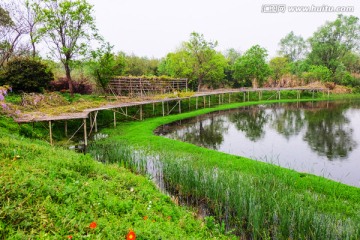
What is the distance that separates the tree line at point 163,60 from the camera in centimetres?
1697

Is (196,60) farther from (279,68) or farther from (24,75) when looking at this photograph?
(279,68)

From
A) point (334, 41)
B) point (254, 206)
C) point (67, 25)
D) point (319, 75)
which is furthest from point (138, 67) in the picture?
point (334, 41)

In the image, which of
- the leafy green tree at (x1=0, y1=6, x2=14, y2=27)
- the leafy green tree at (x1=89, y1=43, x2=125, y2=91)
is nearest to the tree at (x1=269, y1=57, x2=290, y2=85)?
the leafy green tree at (x1=89, y1=43, x2=125, y2=91)

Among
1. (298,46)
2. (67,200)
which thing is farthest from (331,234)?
(298,46)

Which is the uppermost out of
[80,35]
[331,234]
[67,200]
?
[80,35]

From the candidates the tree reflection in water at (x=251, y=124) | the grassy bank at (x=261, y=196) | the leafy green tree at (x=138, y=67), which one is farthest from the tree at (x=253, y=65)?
the grassy bank at (x=261, y=196)

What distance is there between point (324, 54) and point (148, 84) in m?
36.5

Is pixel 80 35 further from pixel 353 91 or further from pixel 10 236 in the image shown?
pixel 353 91

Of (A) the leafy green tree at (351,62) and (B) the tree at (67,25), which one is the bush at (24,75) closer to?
(B) the tree at (67,25)

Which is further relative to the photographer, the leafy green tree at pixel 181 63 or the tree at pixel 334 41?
the tree at pixel 334 41

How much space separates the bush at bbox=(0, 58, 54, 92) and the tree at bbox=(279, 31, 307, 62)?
202 ft

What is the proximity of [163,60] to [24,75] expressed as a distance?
25.2 meters

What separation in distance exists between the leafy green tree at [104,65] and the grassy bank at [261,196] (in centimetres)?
1181

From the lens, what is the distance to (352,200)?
20.1ft
